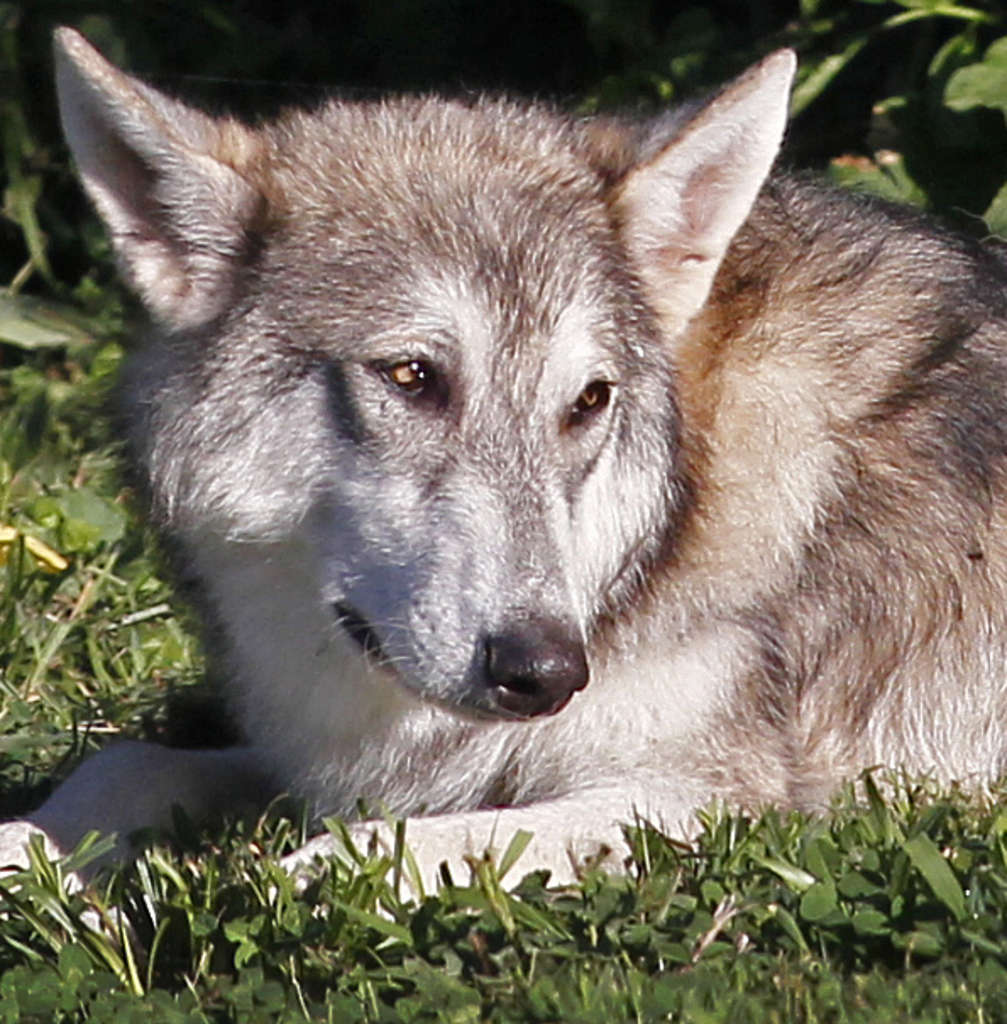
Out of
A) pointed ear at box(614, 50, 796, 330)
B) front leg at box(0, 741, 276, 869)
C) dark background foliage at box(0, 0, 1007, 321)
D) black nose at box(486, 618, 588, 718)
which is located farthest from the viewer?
dark background foliage at box(0, 0, 1007, 321)

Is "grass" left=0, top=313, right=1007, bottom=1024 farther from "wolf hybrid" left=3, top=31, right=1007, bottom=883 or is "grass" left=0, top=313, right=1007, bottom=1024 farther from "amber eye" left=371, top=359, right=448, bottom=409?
"amber eye" left=371, top=359, right=448, bottom=409

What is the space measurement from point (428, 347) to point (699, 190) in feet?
2.32

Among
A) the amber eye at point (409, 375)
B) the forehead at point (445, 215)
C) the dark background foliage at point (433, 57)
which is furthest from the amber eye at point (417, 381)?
the dark background foliage at point (433, 57)

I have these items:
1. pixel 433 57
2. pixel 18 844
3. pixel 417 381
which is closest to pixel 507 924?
pixel 417 381

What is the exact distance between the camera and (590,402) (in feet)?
12.8

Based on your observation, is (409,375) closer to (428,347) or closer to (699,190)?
(428,347)

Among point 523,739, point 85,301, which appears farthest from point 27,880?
point 85,301

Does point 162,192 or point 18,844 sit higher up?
point 162,192

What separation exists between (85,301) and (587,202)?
398cm

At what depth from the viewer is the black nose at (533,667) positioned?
139 inches

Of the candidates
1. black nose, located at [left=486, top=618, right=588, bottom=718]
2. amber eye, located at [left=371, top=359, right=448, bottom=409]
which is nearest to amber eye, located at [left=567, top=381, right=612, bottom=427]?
amber eye, located at [left=371, top=359, right=448, bottom=409]

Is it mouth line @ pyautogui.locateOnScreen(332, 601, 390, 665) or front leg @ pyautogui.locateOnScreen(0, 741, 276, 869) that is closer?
mouth line @ pyautogui.locateOnScreen(332, 601, 390, 665)

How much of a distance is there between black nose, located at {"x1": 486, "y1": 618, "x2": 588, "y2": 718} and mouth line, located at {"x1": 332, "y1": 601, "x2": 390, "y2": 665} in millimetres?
307

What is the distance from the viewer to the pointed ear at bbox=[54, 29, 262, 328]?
3.84 m
